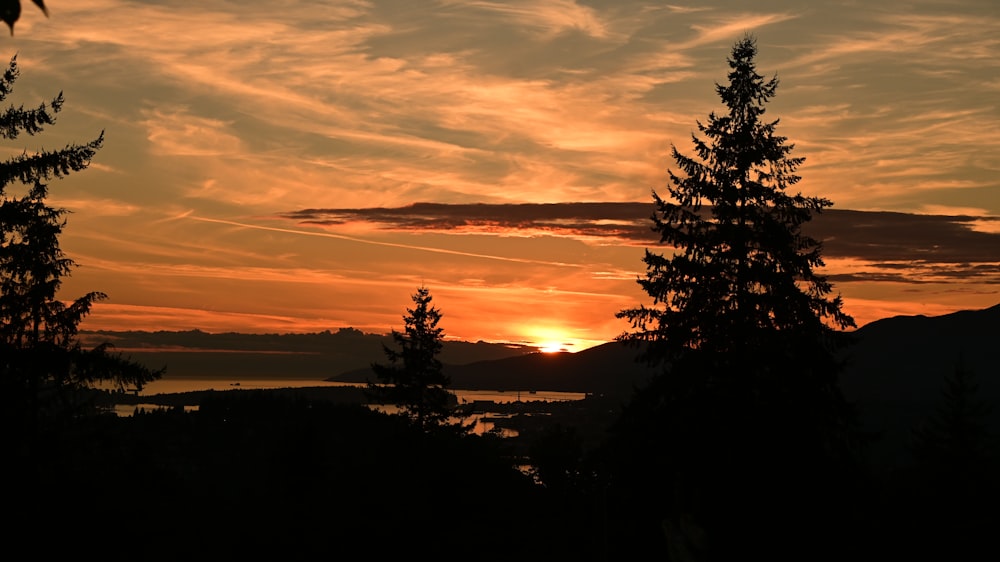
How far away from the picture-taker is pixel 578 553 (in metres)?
31.3

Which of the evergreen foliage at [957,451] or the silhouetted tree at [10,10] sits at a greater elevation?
the silhouetted tree at [10,10]

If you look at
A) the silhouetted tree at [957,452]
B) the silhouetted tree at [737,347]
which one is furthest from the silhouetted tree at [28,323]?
the silhouetted tree at [957,452]

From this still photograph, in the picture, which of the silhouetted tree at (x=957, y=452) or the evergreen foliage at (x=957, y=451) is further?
the evergreen foliage at (x=957, y=451)

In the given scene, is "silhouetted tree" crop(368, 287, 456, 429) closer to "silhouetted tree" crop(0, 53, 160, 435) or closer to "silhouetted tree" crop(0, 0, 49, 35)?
"silhouetted tree" crop(0, 53, 160, 435)

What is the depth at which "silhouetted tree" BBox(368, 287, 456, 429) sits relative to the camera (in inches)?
2250

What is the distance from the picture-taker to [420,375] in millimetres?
57688

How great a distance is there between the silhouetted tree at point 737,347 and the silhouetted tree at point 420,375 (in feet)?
96.4

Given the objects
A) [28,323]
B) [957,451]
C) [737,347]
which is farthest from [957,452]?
[28,323]

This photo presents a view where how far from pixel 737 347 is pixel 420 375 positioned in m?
33.2

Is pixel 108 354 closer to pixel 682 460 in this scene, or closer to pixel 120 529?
pixel 120 529

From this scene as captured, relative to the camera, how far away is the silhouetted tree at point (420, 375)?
188ft

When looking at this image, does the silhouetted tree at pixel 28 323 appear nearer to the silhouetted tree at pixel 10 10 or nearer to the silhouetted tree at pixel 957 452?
the silhouetted tree at pixel 10 10

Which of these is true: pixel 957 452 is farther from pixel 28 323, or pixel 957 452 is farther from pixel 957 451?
pixel 28 323

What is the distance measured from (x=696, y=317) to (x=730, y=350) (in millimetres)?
1413
